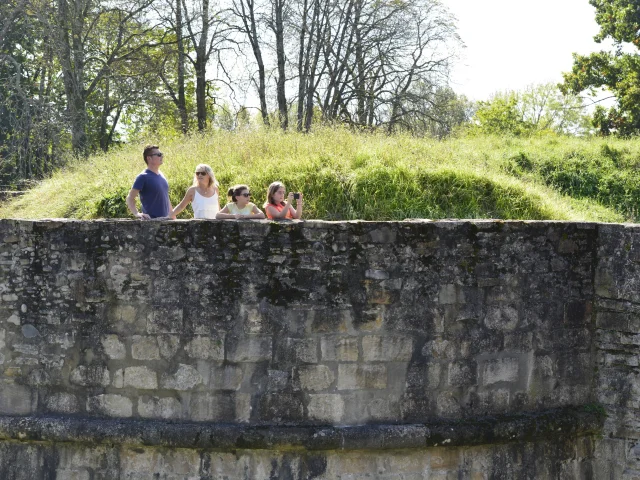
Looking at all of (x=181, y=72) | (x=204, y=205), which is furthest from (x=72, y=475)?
(x=181, y=72)

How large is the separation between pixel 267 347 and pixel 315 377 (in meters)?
0.40

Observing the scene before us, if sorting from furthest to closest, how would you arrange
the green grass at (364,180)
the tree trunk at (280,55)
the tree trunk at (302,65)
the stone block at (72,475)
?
the tree trunk at (302,65) → the tree trunk at (280,55) → the green grass at (364,180) → the stone block at (72,475)

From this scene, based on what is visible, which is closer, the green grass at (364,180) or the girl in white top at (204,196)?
the girl in white top at (204,196)

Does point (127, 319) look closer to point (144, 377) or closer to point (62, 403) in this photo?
point (144, 377)

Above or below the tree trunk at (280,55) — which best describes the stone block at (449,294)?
below

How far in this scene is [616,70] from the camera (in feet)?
64.3

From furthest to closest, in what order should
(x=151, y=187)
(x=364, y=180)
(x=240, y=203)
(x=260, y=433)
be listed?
(x=364, y=180) < (x=151, y=187) < (x=240, y=203) < (x=260, y=433)

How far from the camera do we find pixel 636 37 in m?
18.9

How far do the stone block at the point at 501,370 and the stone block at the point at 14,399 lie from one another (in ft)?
10.9

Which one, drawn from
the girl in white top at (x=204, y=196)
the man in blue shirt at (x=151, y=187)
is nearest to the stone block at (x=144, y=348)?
the man in blue shirt at (x=151, y=187)

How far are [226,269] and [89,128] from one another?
12848 mm

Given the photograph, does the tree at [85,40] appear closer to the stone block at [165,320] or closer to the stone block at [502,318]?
the stone block at [165,320]

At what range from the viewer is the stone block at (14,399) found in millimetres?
5691

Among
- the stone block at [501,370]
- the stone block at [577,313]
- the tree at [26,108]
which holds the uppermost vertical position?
the tree at [26,108]
